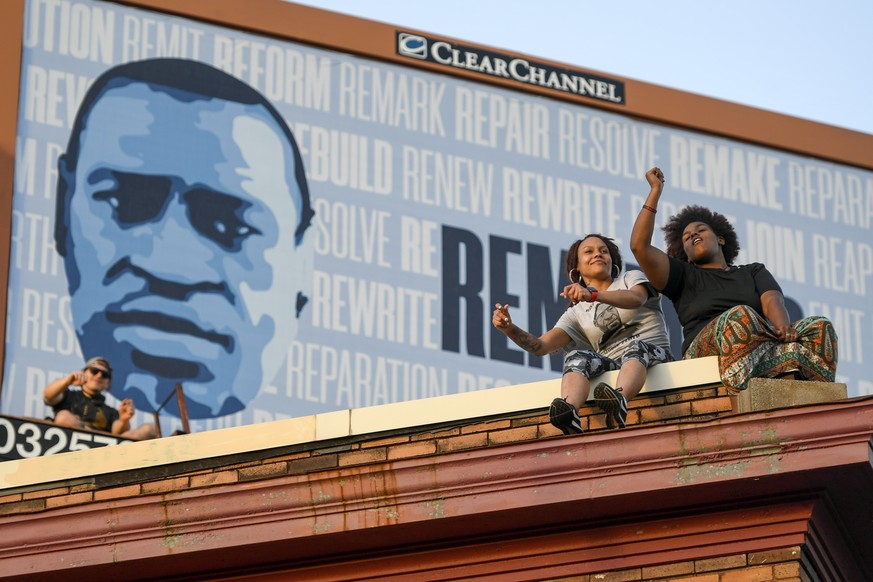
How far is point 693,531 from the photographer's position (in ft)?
39.8

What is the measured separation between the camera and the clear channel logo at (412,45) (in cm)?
3120

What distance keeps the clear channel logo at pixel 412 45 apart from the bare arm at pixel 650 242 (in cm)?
1789

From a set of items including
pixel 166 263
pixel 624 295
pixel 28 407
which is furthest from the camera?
pixel 166 263

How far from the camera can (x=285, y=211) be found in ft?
97.4

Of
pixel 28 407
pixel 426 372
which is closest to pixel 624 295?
pixel 28 407

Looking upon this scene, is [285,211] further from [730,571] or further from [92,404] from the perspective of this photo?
[730,571]

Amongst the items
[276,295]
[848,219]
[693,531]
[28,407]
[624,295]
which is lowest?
[693,531]

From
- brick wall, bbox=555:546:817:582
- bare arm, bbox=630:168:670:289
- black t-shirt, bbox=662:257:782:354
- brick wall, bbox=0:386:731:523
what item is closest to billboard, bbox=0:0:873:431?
brick wall, bbox=0:386:731:523

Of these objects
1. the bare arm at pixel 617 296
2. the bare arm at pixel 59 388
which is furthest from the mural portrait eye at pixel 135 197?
the bare arm at pixel 617 296

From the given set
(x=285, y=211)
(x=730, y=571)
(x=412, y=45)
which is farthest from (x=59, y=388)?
(x=412, y=45)

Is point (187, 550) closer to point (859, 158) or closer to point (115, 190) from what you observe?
point (115, 190)

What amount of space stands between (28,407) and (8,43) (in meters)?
5.15

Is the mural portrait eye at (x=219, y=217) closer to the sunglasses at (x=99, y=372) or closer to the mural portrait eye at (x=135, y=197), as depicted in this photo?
the mural portrait eye at (x=135, y=197)

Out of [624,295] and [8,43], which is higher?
[8,43]
